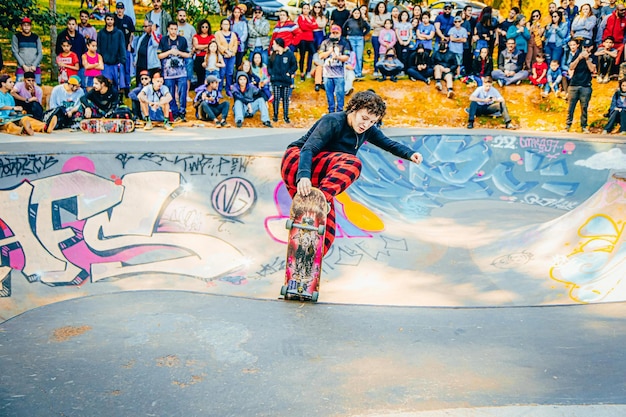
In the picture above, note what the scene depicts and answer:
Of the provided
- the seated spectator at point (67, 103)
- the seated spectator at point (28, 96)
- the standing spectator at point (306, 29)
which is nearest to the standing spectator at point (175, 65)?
the seated spectator at point (67, 103)

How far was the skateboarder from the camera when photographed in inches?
185

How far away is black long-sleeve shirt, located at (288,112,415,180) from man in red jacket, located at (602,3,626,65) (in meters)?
12.4

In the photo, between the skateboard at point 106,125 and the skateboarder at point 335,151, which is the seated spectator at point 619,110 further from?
the skateboard at point 106,125

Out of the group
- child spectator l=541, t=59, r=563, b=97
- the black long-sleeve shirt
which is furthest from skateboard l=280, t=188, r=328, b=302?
child spectator l=541, t=59, r=563, b=97

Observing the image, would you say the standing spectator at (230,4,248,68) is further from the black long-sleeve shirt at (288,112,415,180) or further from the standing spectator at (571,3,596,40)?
the black long-sleeve shirt at (288,112,415,180)

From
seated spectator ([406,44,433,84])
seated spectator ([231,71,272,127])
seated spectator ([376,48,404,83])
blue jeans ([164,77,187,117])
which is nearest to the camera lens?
blue jeans ([164,77,187,117])

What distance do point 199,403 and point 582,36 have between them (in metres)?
15.3

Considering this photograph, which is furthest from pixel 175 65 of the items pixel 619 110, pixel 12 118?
pixel 619 110

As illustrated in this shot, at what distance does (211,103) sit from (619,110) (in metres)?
8.96

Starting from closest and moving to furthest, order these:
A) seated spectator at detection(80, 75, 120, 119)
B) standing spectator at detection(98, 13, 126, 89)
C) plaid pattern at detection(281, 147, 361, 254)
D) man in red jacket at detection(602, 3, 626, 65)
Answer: plaid pattern at detection(281, 147, 361, 254) → seated spectator at detection(80, 75, 120, 119) → standing spectator at detection(98, 13, 126, 89) → man in red jacket at detection(602, 3, 626, 65)

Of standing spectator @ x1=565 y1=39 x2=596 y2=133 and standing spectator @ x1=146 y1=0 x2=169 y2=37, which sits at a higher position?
standing spectator @ x1=146 y1=0 x2=169 y2=37

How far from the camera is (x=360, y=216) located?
8.48m

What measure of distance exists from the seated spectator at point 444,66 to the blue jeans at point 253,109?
5345mm

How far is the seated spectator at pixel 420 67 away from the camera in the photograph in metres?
16.1
